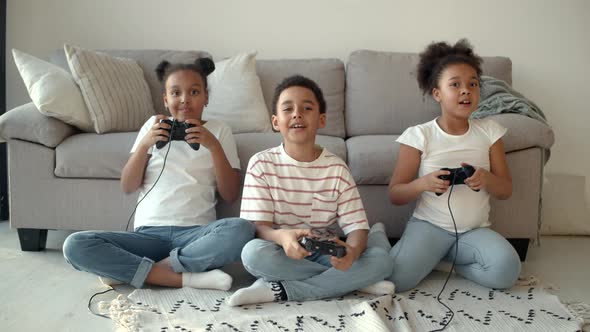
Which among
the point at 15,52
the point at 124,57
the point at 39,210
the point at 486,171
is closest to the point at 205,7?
the point at 124,57

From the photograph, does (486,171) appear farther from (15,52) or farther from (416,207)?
(15,52)

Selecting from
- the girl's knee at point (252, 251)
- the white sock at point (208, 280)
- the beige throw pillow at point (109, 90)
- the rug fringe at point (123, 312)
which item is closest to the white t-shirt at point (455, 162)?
the girl's knee at point (252, 251)

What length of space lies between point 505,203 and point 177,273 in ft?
Result: 3.94

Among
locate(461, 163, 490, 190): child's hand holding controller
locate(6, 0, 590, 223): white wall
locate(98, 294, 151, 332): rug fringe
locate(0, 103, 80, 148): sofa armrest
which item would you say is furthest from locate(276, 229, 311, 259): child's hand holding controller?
locate(6, 0, 590, 223): white wall

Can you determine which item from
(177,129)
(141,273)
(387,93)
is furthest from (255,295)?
(387,93)

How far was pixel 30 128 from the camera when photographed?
211 cm

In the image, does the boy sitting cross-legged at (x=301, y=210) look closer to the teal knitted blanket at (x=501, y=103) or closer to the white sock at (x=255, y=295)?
the white sock at (x=255, y=295)

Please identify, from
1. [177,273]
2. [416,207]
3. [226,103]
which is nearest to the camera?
[177,273]

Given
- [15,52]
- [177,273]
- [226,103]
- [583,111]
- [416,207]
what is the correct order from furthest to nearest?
[583,111], [226,103], [15,52], [416,207], [177,273]

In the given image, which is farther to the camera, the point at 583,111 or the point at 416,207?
the point at 583,111

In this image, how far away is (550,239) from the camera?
2.55m

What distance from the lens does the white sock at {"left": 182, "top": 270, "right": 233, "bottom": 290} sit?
1781 millimetres

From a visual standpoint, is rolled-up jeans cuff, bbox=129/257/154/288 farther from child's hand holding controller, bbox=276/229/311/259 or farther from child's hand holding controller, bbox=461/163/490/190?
child's hand holding controller, bbox=461/163/490/190

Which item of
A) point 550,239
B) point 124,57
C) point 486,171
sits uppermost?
point 124,57
